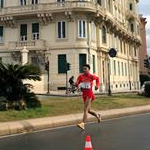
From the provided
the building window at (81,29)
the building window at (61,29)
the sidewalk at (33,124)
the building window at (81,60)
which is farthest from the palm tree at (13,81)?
the building window at (61,29)

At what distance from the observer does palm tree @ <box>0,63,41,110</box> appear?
16797mm

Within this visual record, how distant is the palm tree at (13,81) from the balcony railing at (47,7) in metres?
29.7

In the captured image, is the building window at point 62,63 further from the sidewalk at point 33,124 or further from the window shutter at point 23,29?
the sidewalk at point 33,124

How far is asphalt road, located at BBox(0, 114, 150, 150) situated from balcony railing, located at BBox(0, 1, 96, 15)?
35.0 metres

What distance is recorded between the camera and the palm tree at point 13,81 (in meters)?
16.8

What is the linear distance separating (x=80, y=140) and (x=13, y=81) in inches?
307

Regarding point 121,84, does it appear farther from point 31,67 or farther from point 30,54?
point 31,67

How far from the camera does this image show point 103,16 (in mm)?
50656

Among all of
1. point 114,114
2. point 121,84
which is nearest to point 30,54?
point 121,84

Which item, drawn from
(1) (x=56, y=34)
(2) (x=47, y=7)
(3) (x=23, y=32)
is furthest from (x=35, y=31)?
(2) (x=47, y=7)

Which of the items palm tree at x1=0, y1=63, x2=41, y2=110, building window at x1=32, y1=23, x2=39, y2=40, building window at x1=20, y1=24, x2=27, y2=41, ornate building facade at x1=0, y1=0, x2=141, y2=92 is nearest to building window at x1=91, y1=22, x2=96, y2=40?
ornate building facade at x1=0, y1=0, x2=141, y2=92

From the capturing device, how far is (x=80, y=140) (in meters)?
10.0

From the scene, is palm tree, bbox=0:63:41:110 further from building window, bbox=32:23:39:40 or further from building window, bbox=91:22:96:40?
building window, bbox=91:22:96:40

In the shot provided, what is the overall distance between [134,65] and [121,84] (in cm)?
1309
